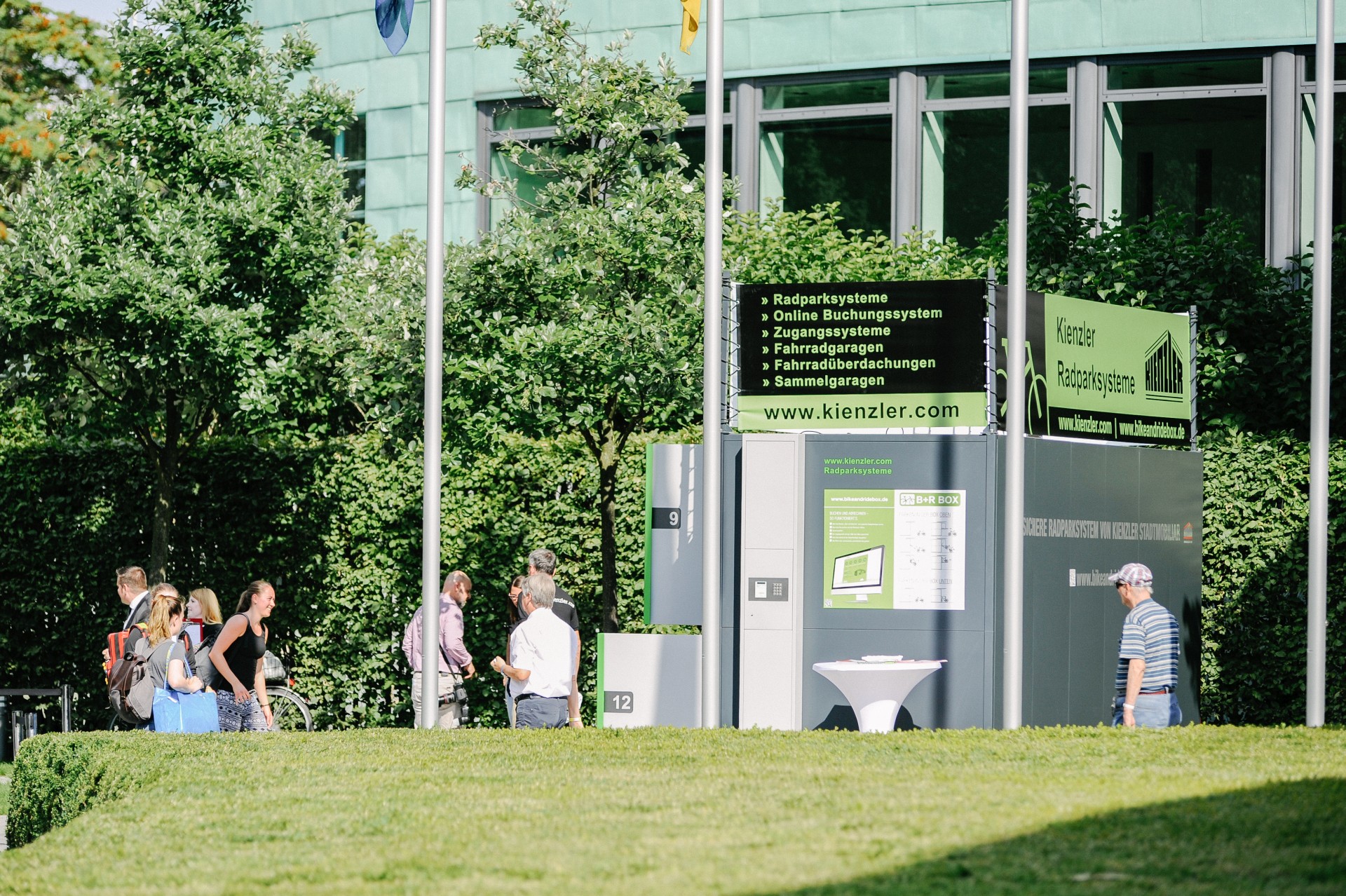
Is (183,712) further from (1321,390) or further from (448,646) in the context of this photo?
(1321,390)

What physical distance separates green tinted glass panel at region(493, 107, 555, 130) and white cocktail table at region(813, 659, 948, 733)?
12611 mm

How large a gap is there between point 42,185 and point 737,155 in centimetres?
915

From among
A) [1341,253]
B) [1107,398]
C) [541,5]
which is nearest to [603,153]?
[541,5]

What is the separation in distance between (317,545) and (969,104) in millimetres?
9454

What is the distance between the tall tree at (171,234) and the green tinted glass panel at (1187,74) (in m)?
9.66

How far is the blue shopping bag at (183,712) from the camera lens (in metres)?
12.5

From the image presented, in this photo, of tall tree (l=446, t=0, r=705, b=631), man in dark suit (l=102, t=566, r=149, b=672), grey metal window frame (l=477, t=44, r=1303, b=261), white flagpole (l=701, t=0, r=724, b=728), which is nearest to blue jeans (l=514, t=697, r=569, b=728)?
white flagpole (l=701, t=0, r=724, b=728)

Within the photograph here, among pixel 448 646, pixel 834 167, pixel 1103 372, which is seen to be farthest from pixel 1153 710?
pixel 834 167

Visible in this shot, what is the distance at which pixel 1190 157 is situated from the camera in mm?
21359

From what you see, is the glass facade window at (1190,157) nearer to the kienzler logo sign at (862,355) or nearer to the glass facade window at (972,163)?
the glass facade window at (972,163)

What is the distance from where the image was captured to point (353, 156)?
24750 mm

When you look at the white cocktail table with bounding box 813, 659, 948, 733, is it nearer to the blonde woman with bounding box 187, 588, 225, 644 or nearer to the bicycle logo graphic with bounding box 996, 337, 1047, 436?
the bicycle logo graphic with bounding box 996, 337, 1047, 436

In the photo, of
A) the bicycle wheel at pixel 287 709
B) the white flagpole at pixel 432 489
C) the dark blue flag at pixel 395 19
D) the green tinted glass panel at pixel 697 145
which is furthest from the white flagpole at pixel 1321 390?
the green tinted glass panel at pixel 697 145

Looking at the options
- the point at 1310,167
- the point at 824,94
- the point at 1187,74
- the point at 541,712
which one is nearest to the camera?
the point at 541,712
